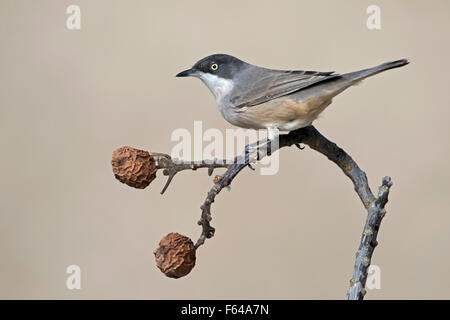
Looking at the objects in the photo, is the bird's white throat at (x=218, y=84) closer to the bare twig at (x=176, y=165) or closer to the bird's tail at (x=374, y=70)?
the bird's tail at (x=374, y=70)

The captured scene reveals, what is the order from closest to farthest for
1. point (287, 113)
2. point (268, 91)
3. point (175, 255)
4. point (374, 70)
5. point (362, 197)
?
point (175, 255) → point (362, 197) → point (374, 70) → point (287, 113) → point (268, 91)

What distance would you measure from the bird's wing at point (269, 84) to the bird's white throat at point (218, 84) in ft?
0.17

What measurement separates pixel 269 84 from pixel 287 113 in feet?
0.85

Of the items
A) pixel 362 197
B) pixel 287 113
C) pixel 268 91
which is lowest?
pixel 362 197

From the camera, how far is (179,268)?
3.92ft

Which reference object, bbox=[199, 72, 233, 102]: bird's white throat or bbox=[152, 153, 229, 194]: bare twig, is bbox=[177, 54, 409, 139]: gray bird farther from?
bbox=[152, 153, 229, 194]: bare twig

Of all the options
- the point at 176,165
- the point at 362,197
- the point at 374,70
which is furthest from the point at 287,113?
the point at 176,165

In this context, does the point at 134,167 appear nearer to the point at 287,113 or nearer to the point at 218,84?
the point at 287,113

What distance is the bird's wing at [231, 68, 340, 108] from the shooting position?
192cm

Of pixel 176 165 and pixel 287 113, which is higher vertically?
pixel 287 113

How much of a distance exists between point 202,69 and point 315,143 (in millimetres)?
715

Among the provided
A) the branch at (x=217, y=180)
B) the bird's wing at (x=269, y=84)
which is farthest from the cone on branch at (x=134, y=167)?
the bird's wing at (x=269, y=84)

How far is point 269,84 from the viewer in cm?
204

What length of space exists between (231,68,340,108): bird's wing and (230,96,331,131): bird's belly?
0.05 meters
